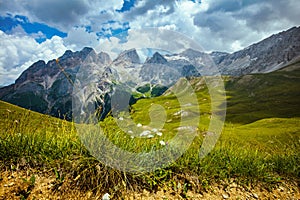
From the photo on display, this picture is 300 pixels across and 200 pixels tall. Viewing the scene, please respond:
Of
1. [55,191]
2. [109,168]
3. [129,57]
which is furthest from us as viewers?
[129,57]

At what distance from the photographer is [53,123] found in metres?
6.79

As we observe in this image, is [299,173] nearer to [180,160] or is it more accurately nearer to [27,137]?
[180,160]

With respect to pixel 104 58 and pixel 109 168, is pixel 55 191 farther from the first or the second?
pixel 104 58

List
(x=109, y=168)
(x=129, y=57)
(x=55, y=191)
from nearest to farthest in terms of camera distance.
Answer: (x=55, y=191), (x=109, y=168), (x=129, y=57)

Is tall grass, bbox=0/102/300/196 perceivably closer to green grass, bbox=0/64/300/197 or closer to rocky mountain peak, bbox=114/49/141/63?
green grass, bbox=0/64/300/197

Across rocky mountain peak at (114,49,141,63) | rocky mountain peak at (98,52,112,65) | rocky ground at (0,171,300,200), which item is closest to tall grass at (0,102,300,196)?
rocky ground at (0,171,300,200)

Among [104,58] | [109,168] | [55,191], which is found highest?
[104,58]

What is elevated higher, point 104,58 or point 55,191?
point 104,58

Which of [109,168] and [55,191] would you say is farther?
[109,168]

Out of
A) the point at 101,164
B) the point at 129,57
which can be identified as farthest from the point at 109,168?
the point at 129,57

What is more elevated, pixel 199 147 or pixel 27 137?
pixel 27 137

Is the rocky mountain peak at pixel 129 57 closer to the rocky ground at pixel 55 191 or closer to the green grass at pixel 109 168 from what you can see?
the green grass at pixel 109 168

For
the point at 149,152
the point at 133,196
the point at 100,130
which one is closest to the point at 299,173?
the point at 149,152

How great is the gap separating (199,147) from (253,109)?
6104 inches
